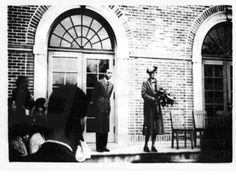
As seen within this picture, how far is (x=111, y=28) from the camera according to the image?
586 centimetres

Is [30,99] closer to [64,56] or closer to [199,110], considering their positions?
[64,56]

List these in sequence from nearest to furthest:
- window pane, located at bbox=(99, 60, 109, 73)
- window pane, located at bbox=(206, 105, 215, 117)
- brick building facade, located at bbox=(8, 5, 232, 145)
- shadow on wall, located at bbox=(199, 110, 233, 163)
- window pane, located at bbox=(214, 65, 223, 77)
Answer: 1. brick building facade, located at bbox=(8, 5, 232, 145)
2. shadow on wall, located at bbox=(199, 110, 233, 163)
3. window pane, located at bbox=(99, 60, 109, 73)
4. window pane, located at bbox=(206, 105, 215, 117)
5. window pane, located at bbox=(214, 65, 223, 77)

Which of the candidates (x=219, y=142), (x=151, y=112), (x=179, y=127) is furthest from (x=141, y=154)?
(x=219, y=142)

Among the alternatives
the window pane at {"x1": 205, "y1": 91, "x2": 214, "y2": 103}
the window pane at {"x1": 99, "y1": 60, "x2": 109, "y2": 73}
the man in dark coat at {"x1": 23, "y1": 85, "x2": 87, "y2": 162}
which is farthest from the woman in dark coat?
the man in dark coat at {"x1": 23, "y1": 85, "x2": 87, "y2": 162}

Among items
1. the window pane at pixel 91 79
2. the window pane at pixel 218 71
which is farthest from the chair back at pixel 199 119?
the window pane at pixel 91 79

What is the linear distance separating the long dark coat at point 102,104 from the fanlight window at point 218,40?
6.92 ft

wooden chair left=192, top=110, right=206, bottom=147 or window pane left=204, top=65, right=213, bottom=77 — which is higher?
window pane left=204, top=65, right=213, bottom=77

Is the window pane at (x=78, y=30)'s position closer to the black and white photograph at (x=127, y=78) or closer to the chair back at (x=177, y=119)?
the black and white photograph at (x=127, y=78)

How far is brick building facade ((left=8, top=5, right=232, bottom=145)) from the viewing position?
5488 millimetres

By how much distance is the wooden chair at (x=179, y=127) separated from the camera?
18.9 feet

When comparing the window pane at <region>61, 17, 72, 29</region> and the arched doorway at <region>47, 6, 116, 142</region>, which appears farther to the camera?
the window pane at <region>61, 17, 72, 29</region>

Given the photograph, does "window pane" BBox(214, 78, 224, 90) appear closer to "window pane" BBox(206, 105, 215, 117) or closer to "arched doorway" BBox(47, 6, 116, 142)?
"window pane" BBox(206, 105, 215, 117)
